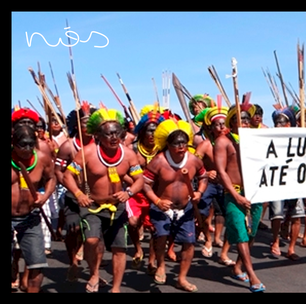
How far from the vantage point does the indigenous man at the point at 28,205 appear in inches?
220

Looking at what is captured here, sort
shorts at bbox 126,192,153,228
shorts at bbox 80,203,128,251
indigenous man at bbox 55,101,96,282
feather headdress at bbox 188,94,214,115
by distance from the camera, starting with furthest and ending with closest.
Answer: feather headdress at bbox 188,94,214,115
shorts at bbox 126,192,153,228
indigenous man at bbox 55,101,96,282
shorts at bbox 80,203,128,251

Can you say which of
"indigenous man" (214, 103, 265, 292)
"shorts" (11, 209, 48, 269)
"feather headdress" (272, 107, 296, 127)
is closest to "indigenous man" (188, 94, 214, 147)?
"feather headdress" (272, 107, 296, 127)

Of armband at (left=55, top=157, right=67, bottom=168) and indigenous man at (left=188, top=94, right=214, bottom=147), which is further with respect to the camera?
indigenous man at (left=188, top=94, right=214, bottom=147)

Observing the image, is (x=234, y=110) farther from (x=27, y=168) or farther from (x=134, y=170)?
(x=27, y=168)

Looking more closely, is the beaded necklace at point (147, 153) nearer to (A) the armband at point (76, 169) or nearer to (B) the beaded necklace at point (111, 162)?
(B) the beaded necklace at point (111, 162)

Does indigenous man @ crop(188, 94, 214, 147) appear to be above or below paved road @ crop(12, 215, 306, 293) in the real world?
above

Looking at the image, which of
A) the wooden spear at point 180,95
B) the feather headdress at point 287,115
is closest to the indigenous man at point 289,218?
the feather headdress at point 287,115

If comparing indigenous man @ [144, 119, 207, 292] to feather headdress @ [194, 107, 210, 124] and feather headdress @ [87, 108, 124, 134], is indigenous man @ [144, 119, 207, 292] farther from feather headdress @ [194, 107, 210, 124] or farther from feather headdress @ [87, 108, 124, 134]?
feather headdress @ [194, 107, 210, 124]

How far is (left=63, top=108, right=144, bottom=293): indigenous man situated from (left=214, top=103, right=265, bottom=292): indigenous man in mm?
896

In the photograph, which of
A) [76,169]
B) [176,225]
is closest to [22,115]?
[76,169]

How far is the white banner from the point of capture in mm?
6516

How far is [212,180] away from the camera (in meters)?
8.09
